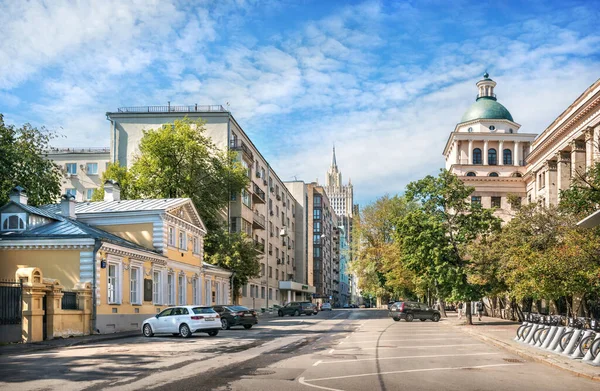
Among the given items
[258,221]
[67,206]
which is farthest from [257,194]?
[67,206]

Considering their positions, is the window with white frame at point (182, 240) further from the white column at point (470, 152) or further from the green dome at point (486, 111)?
the green dome at point (486, 111)

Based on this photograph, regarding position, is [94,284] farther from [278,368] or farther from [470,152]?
[470,152]

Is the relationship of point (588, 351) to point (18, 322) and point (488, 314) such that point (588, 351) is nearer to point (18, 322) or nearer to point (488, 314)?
point (18, 322)

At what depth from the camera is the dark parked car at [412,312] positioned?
48.3m

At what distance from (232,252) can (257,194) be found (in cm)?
1701

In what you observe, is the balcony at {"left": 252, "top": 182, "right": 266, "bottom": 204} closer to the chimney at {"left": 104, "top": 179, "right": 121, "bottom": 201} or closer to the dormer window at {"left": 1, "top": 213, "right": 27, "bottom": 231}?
the chimney at {"left": 104, "top": 179, "right": 121, "bottom": 201}

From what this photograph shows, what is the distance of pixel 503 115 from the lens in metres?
94.4

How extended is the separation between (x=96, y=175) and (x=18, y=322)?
5033 cm

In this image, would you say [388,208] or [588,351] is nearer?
[588,351]

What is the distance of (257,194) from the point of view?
68.2 meters

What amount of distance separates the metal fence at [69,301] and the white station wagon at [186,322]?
3.40 meters

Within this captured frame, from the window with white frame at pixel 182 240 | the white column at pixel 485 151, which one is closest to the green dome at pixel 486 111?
the white column at pixel 485 151

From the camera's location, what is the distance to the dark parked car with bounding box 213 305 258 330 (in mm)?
34688

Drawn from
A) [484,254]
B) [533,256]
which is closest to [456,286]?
[484,254]
